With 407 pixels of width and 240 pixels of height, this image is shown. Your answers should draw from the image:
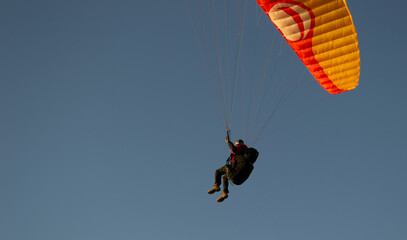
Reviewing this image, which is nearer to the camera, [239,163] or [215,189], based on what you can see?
[239,163]

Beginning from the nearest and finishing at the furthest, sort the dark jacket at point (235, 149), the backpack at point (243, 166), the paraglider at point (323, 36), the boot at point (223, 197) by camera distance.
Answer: the backpack at point (243, 166) → the dark jacket at point (235, 149) → the boot at point (223, 197) → the paraglider at point (323, 36)

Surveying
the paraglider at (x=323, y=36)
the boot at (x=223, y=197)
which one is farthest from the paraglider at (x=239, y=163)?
the paraglider at (x=323, y=36)

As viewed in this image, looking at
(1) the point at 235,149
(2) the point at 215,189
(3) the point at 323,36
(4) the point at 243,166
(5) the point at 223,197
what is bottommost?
(5) the point at 223,197

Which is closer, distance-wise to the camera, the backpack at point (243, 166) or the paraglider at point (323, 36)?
the backpack at point (243, 166)

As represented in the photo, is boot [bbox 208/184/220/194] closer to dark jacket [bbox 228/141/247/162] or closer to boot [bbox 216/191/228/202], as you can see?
boot [bbox 216/191/228/202]

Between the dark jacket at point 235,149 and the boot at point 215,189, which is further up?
the dark jacket at point 235,149

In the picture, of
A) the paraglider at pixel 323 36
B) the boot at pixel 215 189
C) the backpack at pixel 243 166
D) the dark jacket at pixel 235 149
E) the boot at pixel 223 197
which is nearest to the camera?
the backpack at pixel 243 166

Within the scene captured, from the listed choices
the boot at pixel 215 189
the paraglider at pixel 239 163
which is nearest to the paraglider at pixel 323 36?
the paraglider at pixel 239 163

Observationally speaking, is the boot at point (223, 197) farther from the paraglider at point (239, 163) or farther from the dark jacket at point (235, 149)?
the dark jacket at point (235, 149)

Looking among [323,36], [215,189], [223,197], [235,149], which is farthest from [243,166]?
[323,36]

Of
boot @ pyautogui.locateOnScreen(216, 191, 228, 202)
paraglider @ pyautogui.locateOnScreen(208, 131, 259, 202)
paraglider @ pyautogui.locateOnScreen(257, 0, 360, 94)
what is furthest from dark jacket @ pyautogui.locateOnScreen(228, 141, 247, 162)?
paraglider @ pyautogui.locateOnScreen(257, 0, 360, 94)

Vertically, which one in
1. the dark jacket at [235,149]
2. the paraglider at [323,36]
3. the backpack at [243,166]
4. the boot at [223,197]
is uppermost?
the paraglider at [323,36]

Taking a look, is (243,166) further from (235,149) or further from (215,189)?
(215,189)

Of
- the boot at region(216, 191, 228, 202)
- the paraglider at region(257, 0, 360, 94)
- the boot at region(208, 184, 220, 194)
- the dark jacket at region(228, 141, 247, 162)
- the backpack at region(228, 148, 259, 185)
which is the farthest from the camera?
the paraglider at region(257, 0, 360, 94)
